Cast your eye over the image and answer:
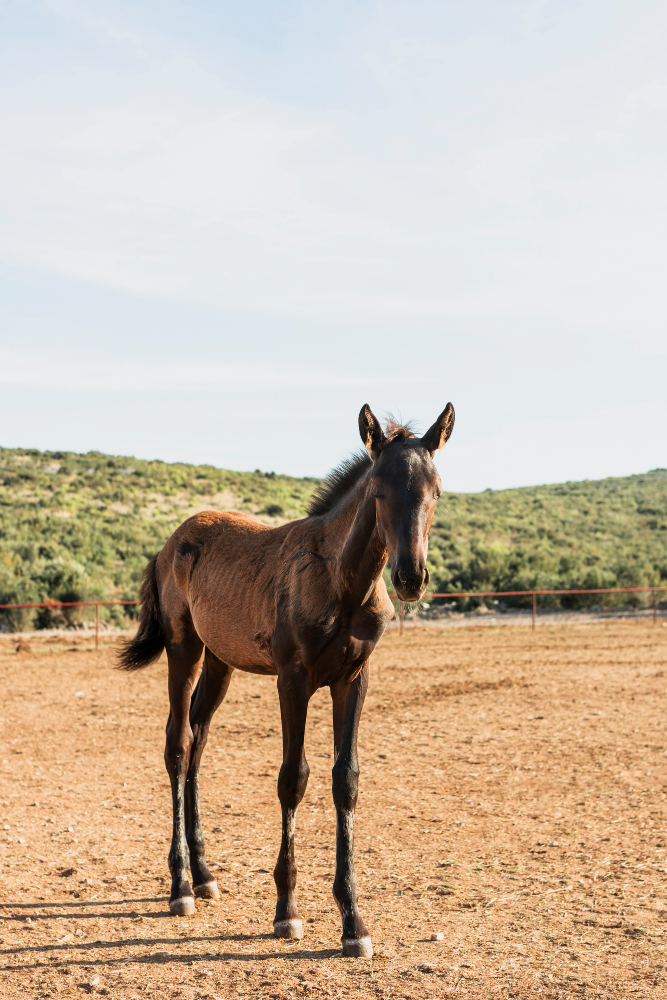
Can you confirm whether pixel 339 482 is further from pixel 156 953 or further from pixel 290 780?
pixel 156 953

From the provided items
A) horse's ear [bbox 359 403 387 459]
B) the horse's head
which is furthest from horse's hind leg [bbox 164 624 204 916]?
horse's ear [bbox 359 403 387 459]

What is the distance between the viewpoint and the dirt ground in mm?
4074

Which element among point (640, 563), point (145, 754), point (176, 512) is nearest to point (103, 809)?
point (145, 754)

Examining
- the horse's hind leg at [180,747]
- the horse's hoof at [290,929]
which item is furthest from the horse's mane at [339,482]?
the horse's hoof at [290,929]

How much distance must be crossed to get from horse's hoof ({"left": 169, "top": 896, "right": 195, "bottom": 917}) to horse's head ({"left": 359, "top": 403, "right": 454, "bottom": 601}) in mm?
2684

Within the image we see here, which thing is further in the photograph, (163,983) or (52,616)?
(52,616)

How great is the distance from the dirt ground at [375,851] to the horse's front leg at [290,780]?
0.13 meters

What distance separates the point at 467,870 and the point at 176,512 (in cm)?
4103

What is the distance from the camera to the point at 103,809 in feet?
22.8

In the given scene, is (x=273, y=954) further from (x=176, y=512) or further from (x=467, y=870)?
(x=176, y=512)

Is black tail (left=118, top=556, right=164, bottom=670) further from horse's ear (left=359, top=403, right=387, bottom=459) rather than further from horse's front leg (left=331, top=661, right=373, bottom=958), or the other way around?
horse's ear (left=359, top=403, right=387, bottom=459)

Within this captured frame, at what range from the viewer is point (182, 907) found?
4.92 meters

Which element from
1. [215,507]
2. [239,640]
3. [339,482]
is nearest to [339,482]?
[339,482]

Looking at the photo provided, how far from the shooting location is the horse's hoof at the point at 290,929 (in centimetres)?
448
